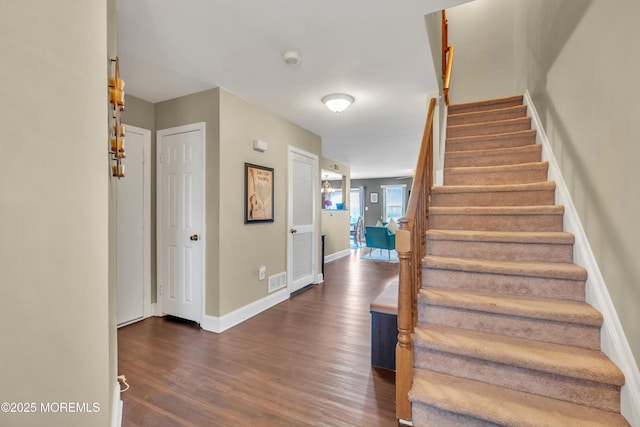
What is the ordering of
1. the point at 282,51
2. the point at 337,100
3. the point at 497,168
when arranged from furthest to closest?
the point at 337,100
the point at 497,168
the point at 282,51

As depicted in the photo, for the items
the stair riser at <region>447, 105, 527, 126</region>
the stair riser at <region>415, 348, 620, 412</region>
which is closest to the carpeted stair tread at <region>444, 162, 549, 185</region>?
the stair riser at <region>447, 105, 527, 126</region>

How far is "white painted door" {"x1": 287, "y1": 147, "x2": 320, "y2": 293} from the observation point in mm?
4000

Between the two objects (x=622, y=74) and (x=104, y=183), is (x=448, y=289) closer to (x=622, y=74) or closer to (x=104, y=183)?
(x=622, y=74)

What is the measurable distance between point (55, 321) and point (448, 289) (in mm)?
2108

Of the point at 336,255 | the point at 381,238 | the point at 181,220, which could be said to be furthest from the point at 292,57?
the point at 336,255

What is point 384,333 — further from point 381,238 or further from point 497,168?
point 381,238

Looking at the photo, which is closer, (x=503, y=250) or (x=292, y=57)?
(x=503, y=250)

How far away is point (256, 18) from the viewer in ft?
6.08

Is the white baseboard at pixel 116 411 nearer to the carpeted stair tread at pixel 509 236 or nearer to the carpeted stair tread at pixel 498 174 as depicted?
the carpeted stair tread at pixel 509 236

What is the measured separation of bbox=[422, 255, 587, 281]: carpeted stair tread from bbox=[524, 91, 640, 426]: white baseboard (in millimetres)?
75

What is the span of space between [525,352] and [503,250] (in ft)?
2.58

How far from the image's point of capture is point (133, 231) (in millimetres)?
3031

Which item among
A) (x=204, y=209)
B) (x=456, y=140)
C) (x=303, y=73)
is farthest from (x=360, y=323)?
(x=303, y=73)

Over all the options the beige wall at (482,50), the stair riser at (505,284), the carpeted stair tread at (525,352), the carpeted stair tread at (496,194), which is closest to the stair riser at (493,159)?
the carpeted stair tread at (496,194)
